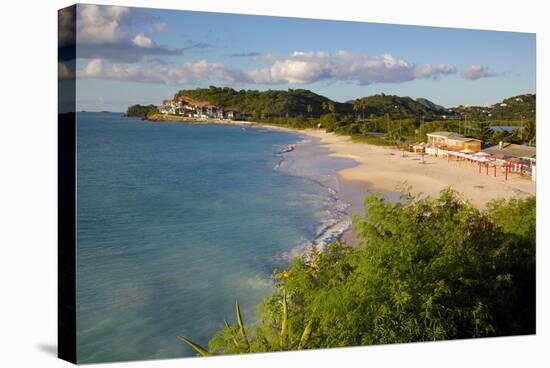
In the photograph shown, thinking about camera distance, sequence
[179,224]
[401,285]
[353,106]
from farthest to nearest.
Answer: [353,106] → [179,224] → [401,285]

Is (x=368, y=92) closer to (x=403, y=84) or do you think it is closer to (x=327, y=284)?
(x=403, y=84)

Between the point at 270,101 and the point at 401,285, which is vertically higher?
the point at 270,101

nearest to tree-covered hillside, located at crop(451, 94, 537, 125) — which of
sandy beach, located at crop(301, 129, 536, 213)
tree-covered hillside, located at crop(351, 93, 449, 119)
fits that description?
tree-covered hillside, located at crop(351, 93, 449, 119)

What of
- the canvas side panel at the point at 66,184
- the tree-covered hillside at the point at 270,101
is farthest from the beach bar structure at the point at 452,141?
the canvas side panel at the point at 66,184

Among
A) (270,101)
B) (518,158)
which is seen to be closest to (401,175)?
(518,158)

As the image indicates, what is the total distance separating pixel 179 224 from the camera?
22.0 ft

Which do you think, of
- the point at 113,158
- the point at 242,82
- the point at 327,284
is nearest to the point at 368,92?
the point at 242,82

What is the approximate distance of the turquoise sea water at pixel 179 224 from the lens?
6.07 m

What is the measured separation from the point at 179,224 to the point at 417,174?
2743 mm

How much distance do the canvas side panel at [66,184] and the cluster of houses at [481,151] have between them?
390 cm

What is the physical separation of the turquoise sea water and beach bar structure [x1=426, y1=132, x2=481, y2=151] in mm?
1243

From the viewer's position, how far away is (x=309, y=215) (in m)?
7.07

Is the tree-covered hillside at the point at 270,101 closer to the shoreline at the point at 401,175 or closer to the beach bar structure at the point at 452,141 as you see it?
the shoreline at the point at 401,175

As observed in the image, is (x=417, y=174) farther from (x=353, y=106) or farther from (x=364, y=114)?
(x=353, y=106)
